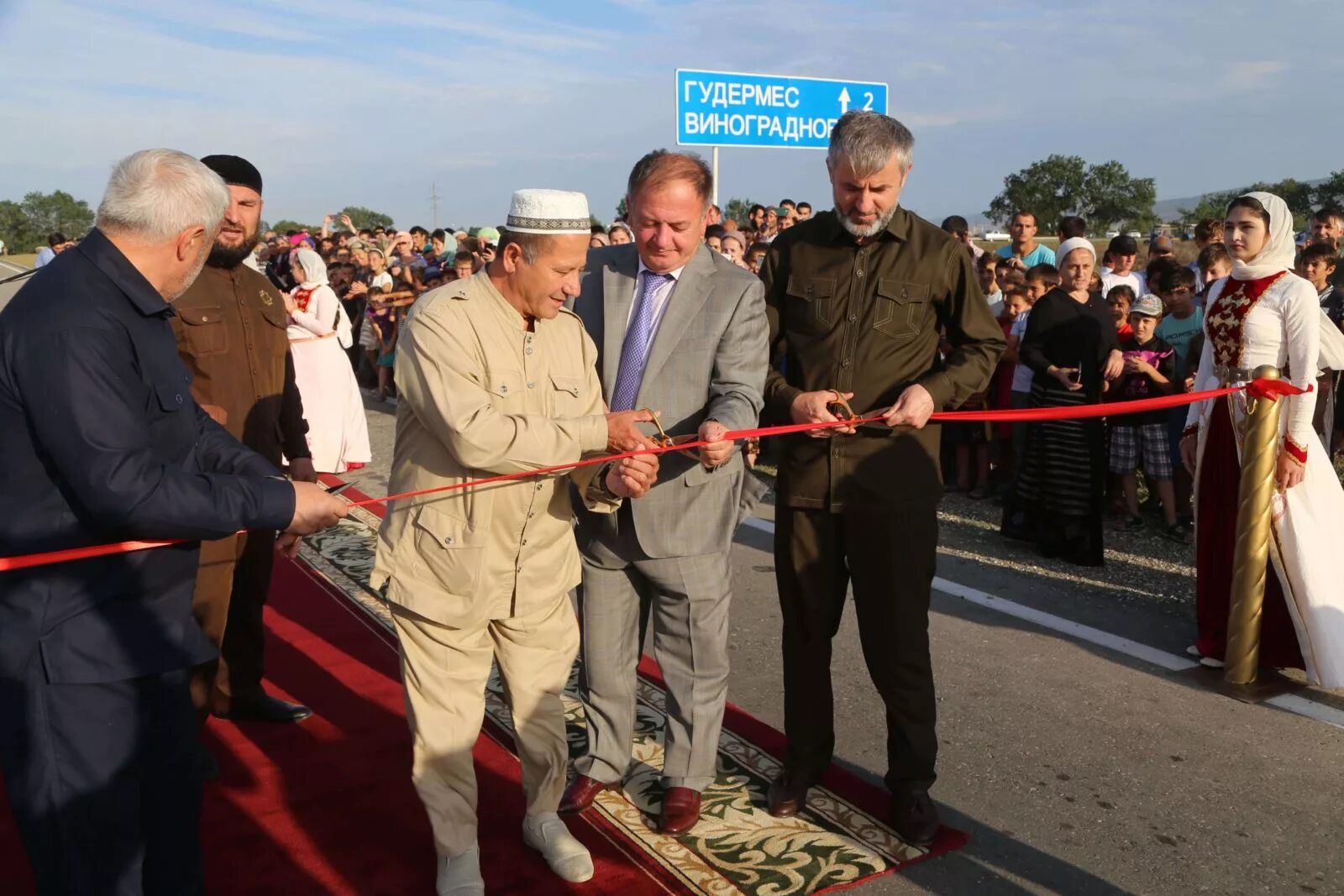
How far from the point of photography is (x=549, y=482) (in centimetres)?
321

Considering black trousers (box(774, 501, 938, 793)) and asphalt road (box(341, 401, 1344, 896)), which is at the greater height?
black trousers (box(774, 501, 938, 793))

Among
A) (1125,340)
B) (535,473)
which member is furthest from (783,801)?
(1125,340)

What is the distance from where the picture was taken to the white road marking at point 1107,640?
14.3 ft

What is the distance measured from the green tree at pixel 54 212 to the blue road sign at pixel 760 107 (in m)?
64.9

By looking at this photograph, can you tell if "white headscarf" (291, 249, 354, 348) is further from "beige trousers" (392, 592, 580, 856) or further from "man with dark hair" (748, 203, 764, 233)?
"man with dark hair" (748, 203, 764, 233)

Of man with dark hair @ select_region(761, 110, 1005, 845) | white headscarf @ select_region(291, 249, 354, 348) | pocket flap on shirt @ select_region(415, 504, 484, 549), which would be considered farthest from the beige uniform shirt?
white headscarf @ select_region(291, 249, 354, 348)

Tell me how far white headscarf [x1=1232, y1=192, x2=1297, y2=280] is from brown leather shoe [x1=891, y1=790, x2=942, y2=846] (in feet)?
9.06

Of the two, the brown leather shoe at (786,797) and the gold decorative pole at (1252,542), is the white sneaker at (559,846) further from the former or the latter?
the gold decorative pole at (1252,542)

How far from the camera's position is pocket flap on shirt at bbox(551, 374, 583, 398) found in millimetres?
3164

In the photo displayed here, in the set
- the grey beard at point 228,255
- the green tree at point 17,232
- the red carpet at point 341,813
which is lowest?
the red carpet at point 341,813

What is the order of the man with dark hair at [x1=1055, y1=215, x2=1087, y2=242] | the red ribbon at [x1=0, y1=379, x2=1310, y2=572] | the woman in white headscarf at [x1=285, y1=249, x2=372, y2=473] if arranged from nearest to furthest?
the red ribbon at [x1=0, y1=379, x2=1310, y2=572] < the woman in white headscarf at [x1=285, y1=249, x2=372, y2=473] < the man with dark hair at [x1=1055, y1=215, x2=1087, y2=242]

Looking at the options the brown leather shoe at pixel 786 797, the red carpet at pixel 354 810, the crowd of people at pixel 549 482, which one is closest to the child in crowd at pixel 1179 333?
the crowd of people at pixel 549 482

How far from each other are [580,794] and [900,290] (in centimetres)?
190

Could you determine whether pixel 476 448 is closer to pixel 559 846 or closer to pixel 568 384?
pixel 568 384
